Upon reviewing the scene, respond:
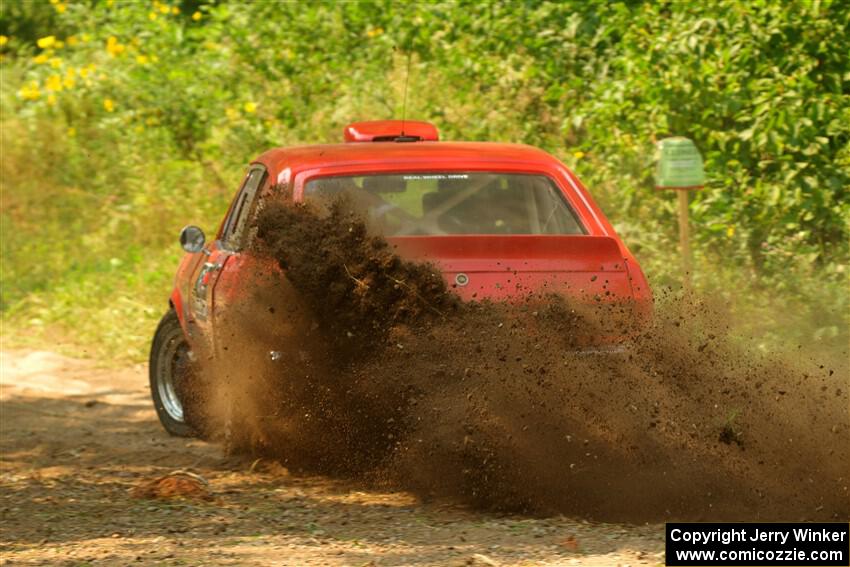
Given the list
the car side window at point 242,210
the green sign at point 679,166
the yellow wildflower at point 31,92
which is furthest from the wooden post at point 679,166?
the yellow wildflower at point 31,92

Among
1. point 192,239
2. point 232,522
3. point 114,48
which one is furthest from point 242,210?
point 114,48

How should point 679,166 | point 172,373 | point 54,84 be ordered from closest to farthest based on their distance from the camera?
point 679,166, point 172,373, point 54,84

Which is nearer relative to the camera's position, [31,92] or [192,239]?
[192,239]

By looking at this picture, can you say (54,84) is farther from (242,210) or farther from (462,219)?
(462,219)

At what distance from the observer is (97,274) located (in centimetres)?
1310

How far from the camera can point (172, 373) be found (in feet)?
29.0

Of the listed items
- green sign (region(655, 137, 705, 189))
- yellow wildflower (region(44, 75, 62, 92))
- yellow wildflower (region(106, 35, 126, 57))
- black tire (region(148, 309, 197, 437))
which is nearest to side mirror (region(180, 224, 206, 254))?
black tire (region(148, 309, 197, 437))

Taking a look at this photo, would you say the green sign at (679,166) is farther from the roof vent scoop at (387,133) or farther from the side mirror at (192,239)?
the side mirror at (192,239)

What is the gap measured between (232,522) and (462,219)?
2.17 m

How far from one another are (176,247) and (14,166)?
98.2 inches

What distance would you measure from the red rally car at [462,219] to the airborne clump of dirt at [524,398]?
0.21 meters

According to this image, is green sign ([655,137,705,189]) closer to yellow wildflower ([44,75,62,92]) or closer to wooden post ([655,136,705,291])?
wooden post ([655,136,705,291])

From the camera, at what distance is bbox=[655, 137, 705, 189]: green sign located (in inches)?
341

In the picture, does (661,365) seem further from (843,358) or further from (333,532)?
(843,358)
